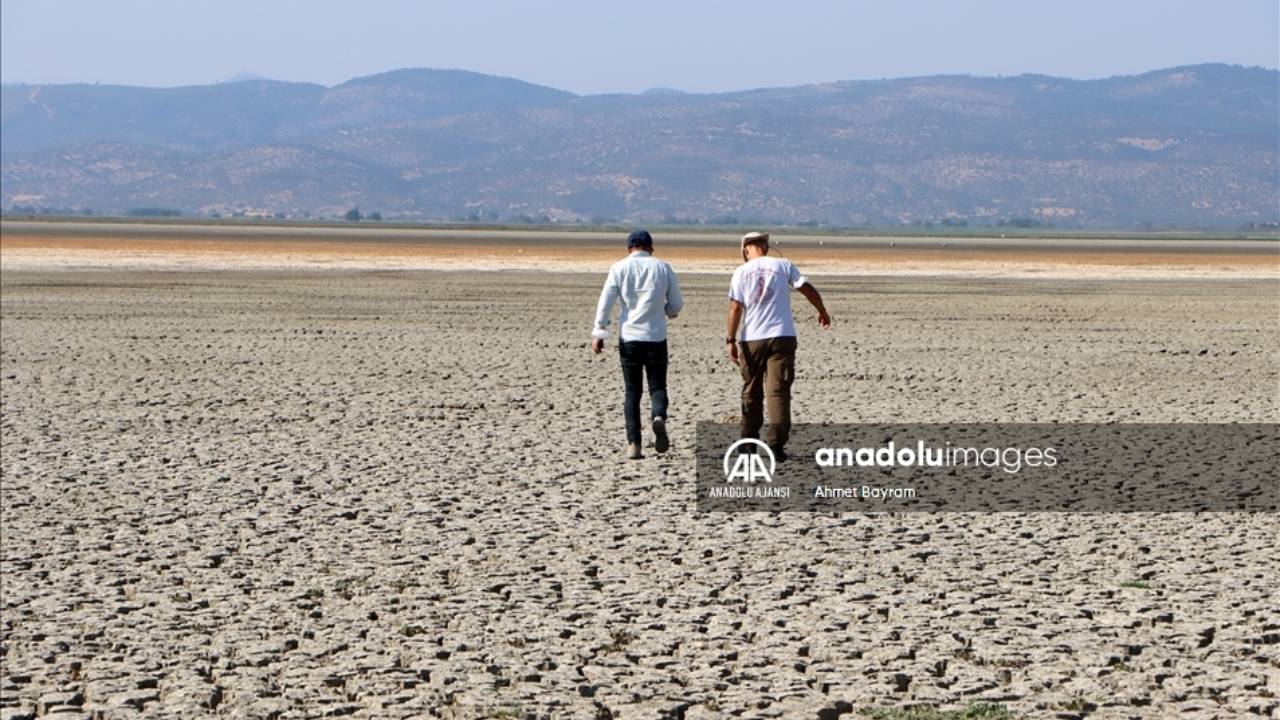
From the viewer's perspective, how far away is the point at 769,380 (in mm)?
10961

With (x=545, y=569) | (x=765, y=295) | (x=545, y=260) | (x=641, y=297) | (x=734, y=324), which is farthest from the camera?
(x=545, y=260)

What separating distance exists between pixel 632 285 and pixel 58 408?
6.59 m

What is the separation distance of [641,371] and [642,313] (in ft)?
1.28

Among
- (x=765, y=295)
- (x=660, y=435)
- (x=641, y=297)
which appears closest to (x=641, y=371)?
(x=641, y=297)

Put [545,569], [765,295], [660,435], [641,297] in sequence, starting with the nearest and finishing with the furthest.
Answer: [545,569] < [765,295] < [641,297] < [660,435]

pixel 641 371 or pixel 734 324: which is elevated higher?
pixel 734 324

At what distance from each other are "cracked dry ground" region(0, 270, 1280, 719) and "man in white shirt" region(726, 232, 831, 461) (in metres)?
0.83

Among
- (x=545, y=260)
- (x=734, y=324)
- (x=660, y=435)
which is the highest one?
(x=734, y=324)

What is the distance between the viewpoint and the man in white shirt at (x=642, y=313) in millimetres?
11609

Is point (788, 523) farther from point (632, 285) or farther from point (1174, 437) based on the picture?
point (1174, 437)

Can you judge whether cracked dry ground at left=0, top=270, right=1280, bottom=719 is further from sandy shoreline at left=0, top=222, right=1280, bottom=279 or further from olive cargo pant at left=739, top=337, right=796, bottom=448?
sandy shoreline at left=0, top=222, right=1280, bottom=279

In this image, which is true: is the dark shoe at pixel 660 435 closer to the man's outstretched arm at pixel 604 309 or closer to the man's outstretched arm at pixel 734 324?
the man's outstretched arm at pixel 604 309

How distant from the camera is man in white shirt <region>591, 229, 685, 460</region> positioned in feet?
38.1

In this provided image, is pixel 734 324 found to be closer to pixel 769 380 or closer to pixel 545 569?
pixel 769 380
